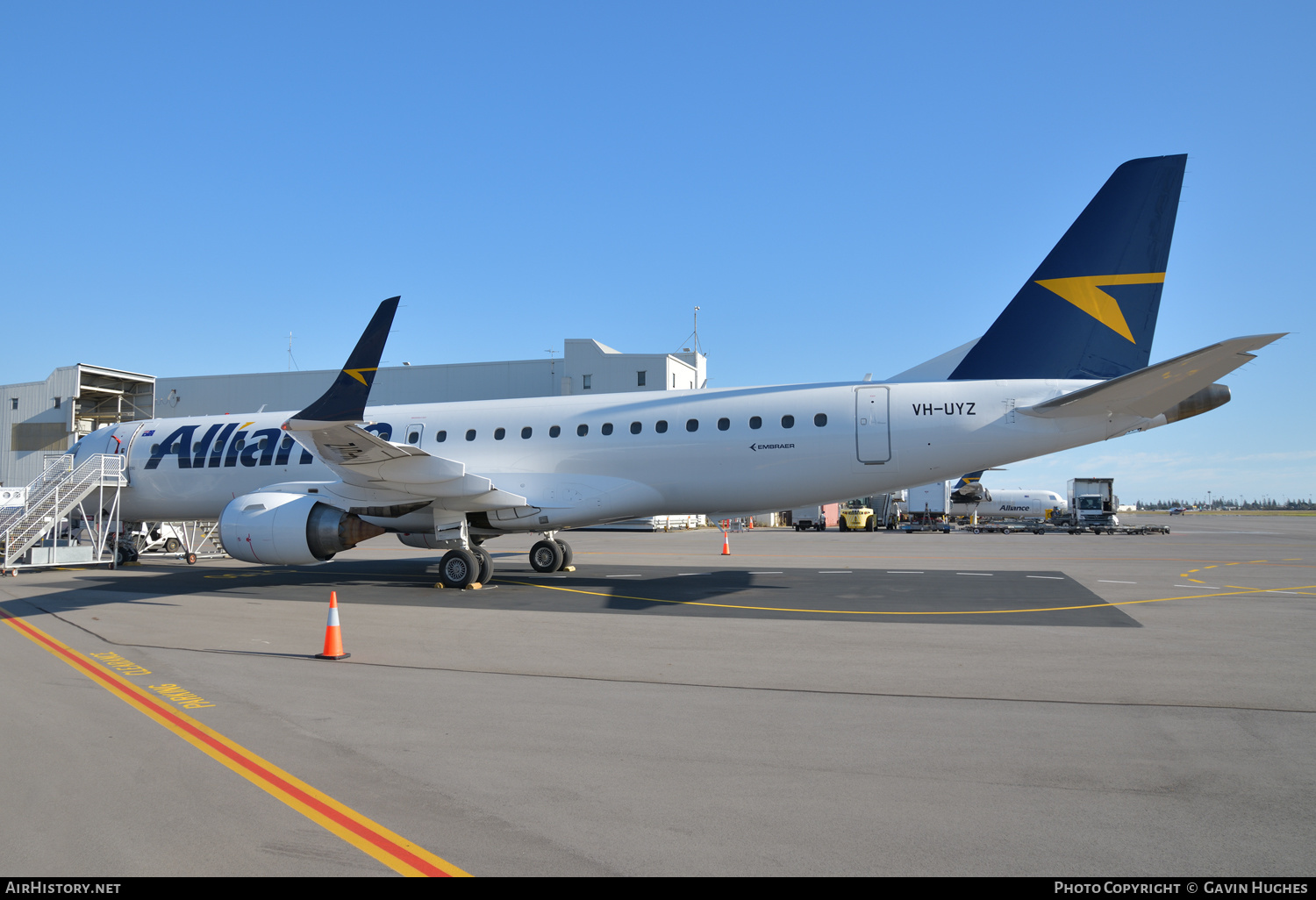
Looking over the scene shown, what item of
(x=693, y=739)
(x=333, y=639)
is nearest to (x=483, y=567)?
(x=333, y=639)

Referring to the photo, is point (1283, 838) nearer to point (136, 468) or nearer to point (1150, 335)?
point (1150, 335)

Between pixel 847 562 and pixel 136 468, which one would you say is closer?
pixel 136 468

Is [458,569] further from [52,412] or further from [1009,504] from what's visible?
[1009,504]

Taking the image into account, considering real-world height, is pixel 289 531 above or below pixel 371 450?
below

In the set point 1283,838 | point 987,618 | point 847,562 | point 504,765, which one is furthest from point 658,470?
point 1283,838

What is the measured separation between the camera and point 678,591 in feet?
46.4

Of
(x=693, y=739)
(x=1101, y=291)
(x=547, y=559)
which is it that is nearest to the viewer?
(x=693, y=739)

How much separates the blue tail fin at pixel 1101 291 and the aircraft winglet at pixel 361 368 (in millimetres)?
10236

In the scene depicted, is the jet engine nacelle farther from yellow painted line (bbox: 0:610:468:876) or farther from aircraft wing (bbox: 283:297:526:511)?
yellow painted line (bbox: 0:610:468:876)

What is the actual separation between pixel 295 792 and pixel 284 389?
49.6 m

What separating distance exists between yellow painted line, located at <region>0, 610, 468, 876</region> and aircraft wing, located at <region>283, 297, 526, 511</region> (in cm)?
543
